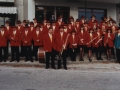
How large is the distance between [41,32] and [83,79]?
5351 millimetres

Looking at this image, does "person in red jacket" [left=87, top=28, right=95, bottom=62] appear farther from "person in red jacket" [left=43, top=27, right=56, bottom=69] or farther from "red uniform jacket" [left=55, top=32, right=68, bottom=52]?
"person in red jacket" [left=43, top=27, right=56, bottom=69]

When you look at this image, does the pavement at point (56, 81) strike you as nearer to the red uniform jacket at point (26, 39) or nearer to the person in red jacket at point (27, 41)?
the person in red jacket at point (27, 41)

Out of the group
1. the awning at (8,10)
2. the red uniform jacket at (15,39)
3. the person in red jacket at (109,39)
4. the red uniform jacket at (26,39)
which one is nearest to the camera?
the red uniform jacket at (15,39)

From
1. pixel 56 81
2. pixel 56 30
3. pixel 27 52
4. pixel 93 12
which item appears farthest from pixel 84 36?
pixel 93 12

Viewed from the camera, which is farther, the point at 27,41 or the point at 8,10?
the point at 8,10

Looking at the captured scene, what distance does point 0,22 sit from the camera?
1930 cm

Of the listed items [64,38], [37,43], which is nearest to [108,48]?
[64,38]

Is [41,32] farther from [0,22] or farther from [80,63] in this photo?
[0,22]

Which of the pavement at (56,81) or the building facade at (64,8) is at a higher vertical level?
the building facade at (64,8)

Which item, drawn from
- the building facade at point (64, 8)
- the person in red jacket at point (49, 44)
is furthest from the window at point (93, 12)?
the person in red jacket at point (49, 44)

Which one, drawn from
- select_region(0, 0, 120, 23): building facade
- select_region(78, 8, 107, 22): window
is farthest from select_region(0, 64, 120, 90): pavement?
select_region(78, 8, 107, 22): window

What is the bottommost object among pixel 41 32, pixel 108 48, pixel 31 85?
pixel 31 85

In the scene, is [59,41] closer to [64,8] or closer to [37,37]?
[37,37]

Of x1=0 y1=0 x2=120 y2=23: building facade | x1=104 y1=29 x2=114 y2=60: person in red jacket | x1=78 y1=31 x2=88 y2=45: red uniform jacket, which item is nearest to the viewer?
x1=78 y1=31 x2=88 y2=45: red uniform jacket
